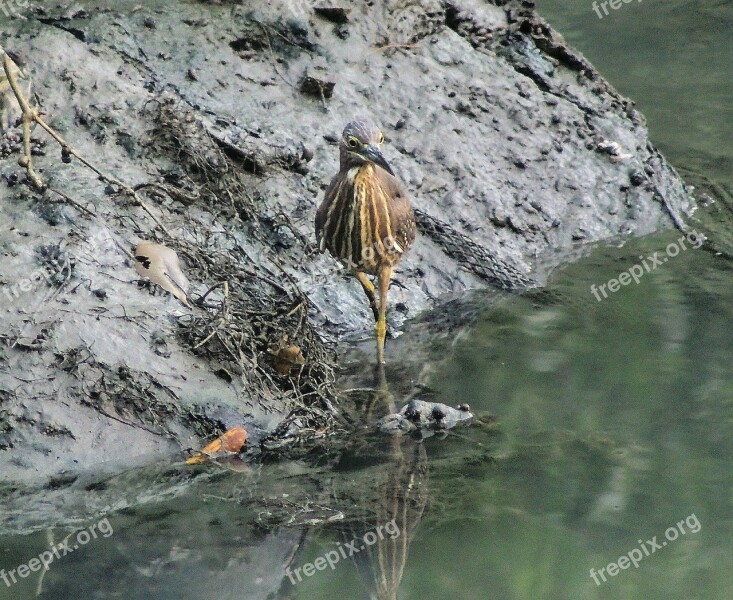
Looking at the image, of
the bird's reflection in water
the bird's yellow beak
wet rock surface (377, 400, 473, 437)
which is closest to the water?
the bird's reflection in water

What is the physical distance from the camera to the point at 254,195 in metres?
7.92

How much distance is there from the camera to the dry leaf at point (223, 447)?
603 cm

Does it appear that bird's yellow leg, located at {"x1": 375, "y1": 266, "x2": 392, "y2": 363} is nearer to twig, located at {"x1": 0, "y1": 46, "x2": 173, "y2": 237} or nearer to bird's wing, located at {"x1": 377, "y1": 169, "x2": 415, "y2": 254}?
bird's wing, located at {"x1": 377, "y1": 169, "x2": 415, "y2": 254}

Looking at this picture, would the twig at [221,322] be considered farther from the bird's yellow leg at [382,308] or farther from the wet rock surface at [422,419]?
the bird's yellow leg at [382,308]

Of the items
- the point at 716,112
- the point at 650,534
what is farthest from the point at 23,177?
the point at 716,112

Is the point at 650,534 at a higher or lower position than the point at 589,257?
higher

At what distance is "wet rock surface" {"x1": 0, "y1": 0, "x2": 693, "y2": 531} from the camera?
6.18 m

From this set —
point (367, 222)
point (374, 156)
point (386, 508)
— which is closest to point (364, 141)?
point (374, 156)

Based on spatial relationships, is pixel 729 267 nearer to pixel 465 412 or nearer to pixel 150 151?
pixel 465 412

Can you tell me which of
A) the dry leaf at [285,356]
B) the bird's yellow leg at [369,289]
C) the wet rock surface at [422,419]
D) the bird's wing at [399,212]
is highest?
the bird's wing at [399,212]

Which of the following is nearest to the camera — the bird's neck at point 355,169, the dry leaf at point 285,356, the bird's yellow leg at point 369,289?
the dry leaf at point 285,356

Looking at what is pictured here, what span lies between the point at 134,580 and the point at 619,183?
565cm

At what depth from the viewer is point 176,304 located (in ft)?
22.0

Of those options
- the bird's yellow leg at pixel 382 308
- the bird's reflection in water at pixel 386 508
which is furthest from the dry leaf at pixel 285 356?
the bird's yellow leg at pixel 382 308
